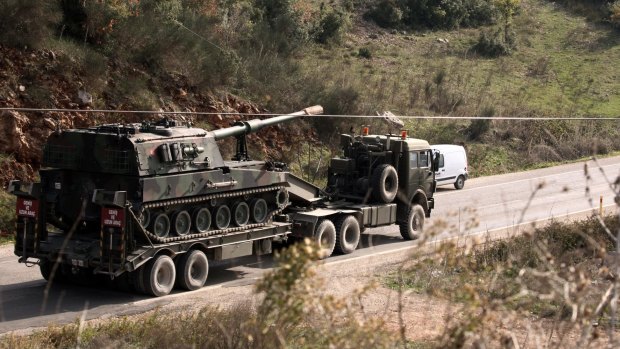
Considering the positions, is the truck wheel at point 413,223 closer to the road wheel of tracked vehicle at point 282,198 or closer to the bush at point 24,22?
the road wheel of tracked vehicle at point 282,198

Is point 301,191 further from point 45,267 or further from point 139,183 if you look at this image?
point 45,267

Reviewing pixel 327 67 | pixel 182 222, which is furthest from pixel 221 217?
pixel 327 67

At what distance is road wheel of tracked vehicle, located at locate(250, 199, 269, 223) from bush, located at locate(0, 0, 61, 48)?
1315 cm

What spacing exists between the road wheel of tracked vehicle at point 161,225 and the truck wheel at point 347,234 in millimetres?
5060

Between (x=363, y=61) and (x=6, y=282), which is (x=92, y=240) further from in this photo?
(x=363, y=61)

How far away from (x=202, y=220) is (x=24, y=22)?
14.0 meters

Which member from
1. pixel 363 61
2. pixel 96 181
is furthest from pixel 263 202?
pixel 363 61

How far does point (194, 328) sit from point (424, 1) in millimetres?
49612

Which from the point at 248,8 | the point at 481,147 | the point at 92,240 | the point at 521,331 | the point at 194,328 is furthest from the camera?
the point at 248,8

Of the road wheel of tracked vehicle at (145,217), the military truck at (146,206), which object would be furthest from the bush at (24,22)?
the road wheel of tracked vehicle at (145,217)

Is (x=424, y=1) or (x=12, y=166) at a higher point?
(x=424, y=1)

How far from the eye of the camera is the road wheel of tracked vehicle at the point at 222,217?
19.1 metres

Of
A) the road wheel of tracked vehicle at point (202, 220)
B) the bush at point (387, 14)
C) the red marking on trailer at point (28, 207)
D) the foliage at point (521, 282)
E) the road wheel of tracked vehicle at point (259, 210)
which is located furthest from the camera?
the bush at point (387, 14)

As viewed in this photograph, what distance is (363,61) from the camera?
51406 mm
